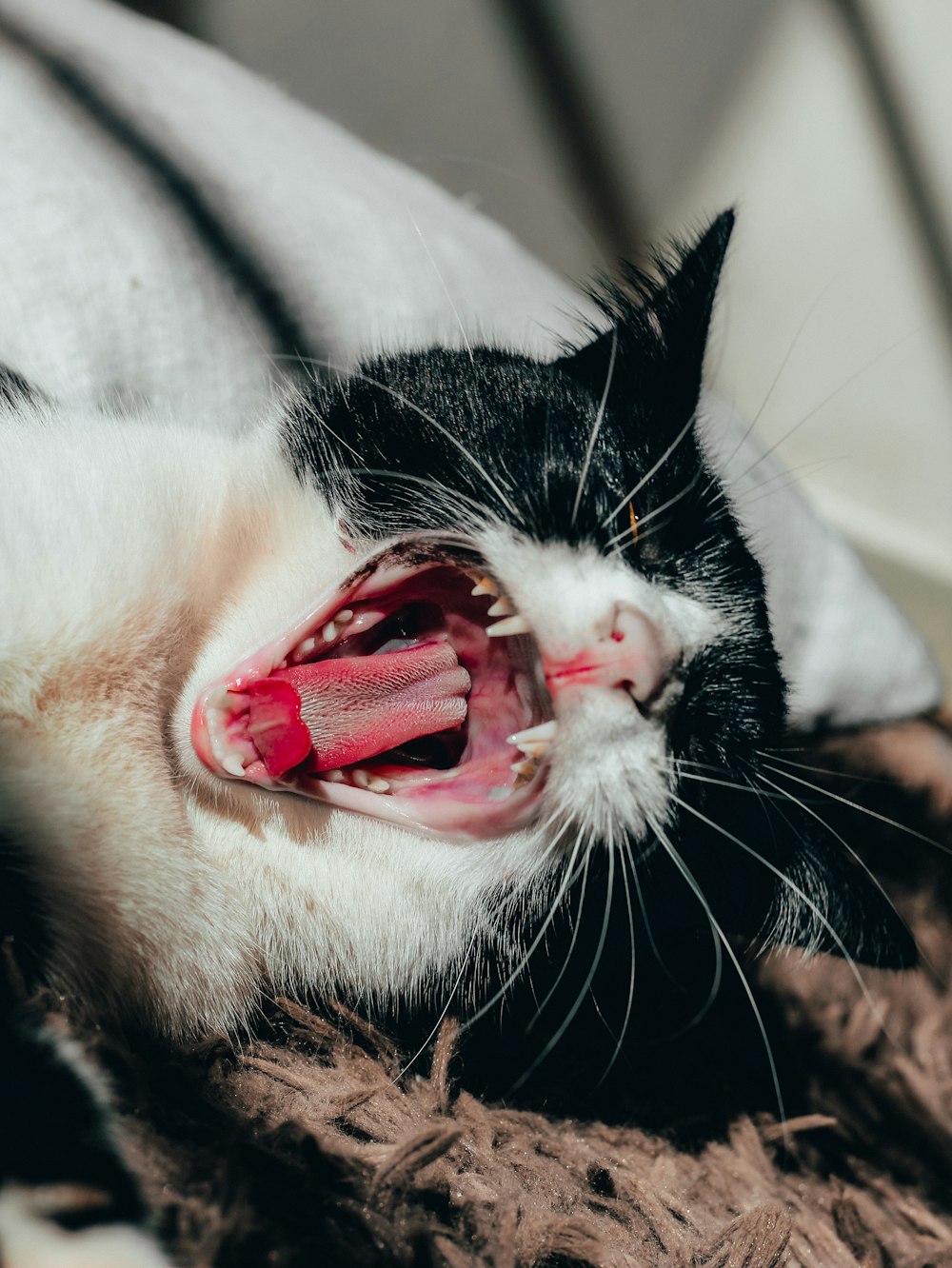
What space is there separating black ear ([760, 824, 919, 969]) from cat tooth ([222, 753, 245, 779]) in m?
0.39

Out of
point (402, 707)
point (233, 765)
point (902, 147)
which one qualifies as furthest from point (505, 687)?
point (902, 147)

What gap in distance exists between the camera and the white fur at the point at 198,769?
1.92ft

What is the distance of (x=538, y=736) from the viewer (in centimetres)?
59

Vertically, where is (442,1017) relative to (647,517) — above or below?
below

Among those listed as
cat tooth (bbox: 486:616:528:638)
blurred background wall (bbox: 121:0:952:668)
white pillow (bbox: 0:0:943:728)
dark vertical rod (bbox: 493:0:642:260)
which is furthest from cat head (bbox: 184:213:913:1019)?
dark vertical rod (bbox: 493:0:642:260)

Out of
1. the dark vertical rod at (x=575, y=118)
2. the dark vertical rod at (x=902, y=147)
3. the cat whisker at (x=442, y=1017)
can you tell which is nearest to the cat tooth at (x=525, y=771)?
the cat whisker at (x=442, y=1017)

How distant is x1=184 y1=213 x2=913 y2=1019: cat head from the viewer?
602 mm

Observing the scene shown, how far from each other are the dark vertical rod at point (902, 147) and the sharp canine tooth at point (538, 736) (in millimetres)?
1196

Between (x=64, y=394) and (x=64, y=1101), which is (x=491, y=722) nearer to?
(x=64, y=1101)

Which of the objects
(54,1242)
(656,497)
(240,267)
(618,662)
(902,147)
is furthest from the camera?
(902,147)

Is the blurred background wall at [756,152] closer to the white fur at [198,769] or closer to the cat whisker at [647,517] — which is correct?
the cat whisker at [647,517]

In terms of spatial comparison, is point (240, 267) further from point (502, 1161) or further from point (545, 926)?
point (502, 1161)

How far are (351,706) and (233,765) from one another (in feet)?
0.27

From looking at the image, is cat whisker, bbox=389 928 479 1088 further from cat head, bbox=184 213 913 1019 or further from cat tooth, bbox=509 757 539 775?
cat tooth, bbox=509 757 539 775
